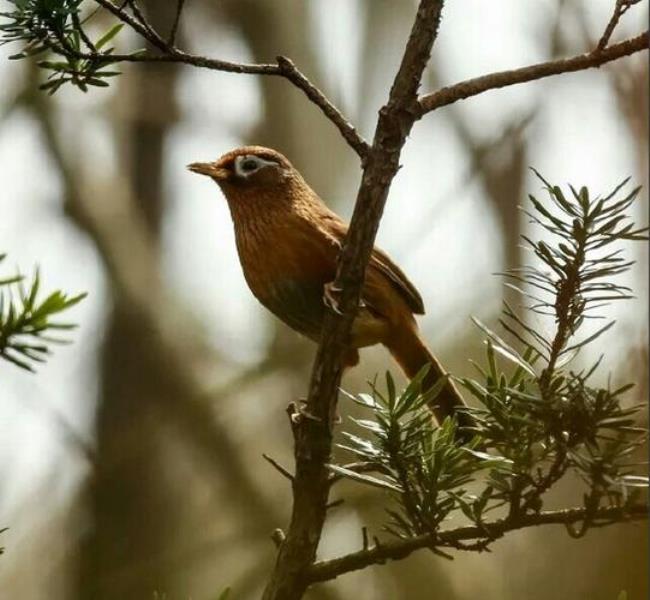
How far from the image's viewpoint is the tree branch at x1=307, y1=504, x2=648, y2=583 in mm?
786

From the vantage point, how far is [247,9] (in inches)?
116

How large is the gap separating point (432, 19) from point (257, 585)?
6.27ft

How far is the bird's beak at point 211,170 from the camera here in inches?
61.5

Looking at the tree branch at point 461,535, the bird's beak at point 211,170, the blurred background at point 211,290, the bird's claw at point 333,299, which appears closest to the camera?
the tree branch at point 461,535

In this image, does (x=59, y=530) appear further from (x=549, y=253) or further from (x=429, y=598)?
(x=549, y=253)

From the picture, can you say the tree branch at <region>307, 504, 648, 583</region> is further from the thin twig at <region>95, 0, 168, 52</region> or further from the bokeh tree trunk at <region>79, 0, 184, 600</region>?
the bokeh tree trunk at <region>79, 0, 184, 600</region>

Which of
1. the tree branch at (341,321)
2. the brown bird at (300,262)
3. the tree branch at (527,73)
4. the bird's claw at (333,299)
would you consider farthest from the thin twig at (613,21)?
the brown bird at (300,262)

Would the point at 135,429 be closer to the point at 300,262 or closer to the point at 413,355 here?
the point at 413,355

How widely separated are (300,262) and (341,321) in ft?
1.83

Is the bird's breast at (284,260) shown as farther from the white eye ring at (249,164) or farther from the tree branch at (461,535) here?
the tree branch at (461,535)

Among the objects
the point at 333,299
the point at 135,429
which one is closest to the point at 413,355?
the point at 333,299

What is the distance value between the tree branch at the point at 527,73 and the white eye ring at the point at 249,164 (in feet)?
2.43

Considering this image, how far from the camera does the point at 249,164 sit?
1.62m

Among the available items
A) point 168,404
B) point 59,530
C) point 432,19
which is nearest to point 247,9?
point 168,404
